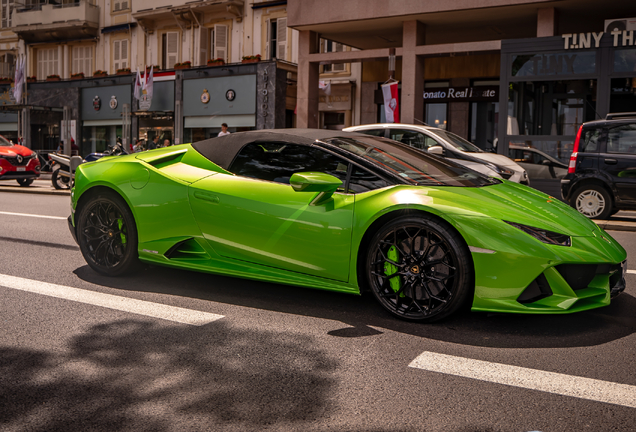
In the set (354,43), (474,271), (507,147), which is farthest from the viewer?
(354,43)

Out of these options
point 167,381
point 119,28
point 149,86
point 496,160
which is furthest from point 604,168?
point 119,28

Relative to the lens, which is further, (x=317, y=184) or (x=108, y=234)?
(x=108, y=234)

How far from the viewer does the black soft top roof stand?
14.5 feet

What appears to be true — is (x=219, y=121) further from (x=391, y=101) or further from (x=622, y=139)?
(x=622, y=139)

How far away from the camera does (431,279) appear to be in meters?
3.70

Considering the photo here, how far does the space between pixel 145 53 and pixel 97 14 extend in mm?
4245

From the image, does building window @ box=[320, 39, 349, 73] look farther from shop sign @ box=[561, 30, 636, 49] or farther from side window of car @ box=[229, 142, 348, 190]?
side window of car @ box=[229, 142, 348, 190]

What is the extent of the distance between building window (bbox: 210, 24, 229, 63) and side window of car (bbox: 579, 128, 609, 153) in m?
19.9

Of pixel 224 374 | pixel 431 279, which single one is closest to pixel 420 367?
pixel 431 279

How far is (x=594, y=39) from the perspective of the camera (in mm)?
13836

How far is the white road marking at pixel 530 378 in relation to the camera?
2.72 meters

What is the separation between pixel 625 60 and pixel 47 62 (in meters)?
29.8

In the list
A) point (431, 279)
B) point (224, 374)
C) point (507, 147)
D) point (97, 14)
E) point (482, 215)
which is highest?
point (97, 14)

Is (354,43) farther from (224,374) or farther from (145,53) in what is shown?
(224,374)
